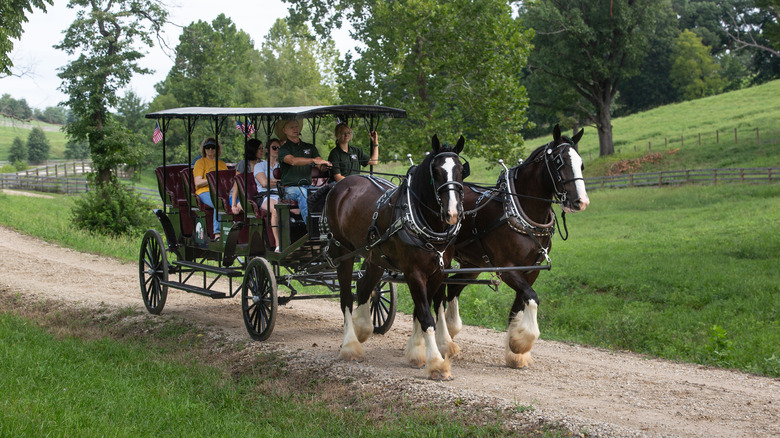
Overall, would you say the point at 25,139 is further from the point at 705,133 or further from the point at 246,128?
the point at 246,128

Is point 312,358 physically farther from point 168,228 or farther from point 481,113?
point 481,113

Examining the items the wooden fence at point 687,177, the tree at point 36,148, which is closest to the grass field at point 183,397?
the wooden fence at point 687,177

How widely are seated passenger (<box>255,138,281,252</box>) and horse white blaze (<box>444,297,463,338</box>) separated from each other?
230 centimetres

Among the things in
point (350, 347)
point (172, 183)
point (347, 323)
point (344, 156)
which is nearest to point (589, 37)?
point (172, 183)

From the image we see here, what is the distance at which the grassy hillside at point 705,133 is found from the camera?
3591 centimetres

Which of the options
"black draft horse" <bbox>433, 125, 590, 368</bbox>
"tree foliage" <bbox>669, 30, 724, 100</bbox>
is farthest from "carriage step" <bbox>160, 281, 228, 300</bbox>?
"tree foliage" <bbox>669, 30, 724, 100</bbox>

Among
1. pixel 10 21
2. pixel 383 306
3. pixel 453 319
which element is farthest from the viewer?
pixel 10 21

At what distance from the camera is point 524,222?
777 centimetres

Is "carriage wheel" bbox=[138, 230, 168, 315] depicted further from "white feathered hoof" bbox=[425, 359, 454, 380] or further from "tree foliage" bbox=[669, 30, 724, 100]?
"tree foliage" bbox=[669, 30, 724, 100]

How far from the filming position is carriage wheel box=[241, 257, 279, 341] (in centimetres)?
889

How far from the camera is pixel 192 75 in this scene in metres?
45.7

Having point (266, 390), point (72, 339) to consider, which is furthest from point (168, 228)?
point (266, 390)

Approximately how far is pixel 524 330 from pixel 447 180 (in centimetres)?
185

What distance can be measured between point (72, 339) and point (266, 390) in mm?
3422
